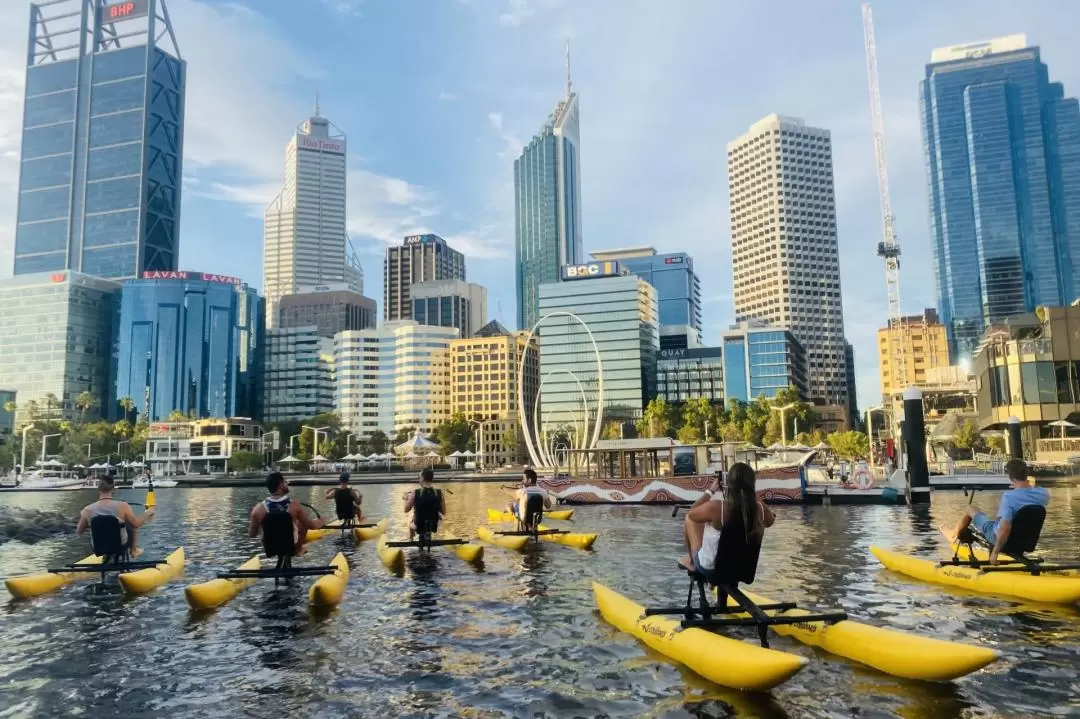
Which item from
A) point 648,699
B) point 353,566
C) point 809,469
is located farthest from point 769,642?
point 809,469

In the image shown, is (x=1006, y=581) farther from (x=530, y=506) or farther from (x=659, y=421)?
(x=659, y=421)

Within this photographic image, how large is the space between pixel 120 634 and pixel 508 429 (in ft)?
595

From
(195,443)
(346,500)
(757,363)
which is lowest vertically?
(346,500)

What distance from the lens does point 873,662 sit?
354 inches

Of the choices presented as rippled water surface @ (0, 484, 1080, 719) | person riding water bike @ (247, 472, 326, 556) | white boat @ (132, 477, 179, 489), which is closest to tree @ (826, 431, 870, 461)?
white boat @ (132, 477, 179, 489)

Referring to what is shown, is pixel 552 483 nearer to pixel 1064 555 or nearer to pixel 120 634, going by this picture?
pixel 1064 555

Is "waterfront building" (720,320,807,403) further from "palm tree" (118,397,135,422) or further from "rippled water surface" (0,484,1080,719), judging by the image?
"rippled water surface" (0,484,1080,719)

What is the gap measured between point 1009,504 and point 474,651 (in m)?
9.27

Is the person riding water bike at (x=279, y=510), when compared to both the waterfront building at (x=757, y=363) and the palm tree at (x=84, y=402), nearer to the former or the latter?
the waterfront building at (x=757, y=363)

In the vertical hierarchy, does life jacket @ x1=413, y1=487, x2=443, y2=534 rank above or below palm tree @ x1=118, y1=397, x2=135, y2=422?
below

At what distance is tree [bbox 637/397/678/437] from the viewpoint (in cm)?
14725

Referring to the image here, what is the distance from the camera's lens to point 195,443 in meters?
185

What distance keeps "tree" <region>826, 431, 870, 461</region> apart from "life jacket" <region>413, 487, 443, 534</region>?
385 ft

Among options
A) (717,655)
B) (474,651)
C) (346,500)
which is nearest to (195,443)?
(346,500)
